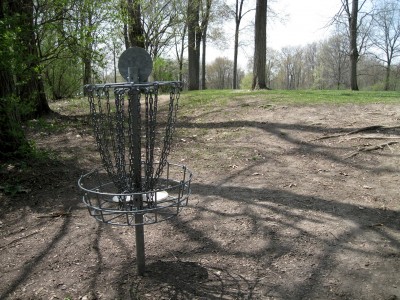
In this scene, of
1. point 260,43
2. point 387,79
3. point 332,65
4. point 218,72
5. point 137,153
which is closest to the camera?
point 137,153

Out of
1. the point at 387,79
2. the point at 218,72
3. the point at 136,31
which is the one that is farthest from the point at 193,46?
the point at 218,72

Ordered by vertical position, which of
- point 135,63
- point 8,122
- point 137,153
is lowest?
point 137,153

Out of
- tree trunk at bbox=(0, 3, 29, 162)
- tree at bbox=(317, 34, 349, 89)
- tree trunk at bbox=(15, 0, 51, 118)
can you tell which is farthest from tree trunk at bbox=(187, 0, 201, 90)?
tree at bbox=(317, 34, 349, 89)

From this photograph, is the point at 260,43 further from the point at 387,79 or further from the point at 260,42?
the point at 387,79

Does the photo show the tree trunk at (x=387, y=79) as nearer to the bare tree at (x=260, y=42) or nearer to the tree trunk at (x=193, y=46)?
the tree trunk at (x=193, y=46)

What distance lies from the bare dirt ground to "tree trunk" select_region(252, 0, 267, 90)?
5412 mm

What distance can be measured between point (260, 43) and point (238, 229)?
9.16 metres

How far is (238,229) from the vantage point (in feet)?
12.2

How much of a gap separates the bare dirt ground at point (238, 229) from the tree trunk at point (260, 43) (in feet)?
17.8

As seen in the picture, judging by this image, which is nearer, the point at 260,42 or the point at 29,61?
the point at 29,61

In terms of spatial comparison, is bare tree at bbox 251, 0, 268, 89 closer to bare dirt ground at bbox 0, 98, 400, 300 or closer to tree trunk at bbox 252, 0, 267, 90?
tree trunk at bbox 252, 0, 267, 90

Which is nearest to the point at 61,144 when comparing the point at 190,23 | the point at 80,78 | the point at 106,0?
the point at 106,0

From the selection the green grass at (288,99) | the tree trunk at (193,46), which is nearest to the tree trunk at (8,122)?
the green grass at (288,99)

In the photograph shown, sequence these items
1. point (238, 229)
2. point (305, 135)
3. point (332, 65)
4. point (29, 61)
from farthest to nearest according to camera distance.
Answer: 1. point (332, 65)
2. point (305, 135)
3. point (29, 61)
4. point (238, 229)
